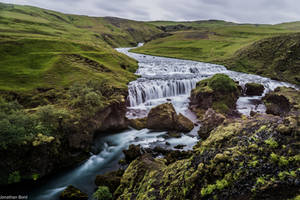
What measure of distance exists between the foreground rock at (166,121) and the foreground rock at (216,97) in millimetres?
8585

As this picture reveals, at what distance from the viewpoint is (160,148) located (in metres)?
25.7

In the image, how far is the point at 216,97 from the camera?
43.1 metres

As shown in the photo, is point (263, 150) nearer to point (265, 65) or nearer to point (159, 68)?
point (159, 68)

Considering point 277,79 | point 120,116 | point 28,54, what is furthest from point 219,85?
point 28,54

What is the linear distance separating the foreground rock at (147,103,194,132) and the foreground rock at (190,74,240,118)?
8.59 m

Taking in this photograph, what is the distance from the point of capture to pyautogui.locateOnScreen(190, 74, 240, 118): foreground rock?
4128 centimetres

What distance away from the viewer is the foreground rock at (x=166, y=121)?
106ft

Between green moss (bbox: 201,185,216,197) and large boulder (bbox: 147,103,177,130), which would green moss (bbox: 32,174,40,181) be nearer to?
large boulder (bbox: 147,103,177,130)

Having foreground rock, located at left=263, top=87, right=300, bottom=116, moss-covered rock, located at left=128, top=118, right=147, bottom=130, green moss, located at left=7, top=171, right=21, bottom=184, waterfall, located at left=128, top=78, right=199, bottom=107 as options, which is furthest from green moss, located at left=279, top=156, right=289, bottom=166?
waterfall, located at left=128, top=78, right=199, bottom=107

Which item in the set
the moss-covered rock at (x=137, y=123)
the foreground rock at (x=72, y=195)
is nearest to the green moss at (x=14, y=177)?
the foreground rock at (x=72, y=195)

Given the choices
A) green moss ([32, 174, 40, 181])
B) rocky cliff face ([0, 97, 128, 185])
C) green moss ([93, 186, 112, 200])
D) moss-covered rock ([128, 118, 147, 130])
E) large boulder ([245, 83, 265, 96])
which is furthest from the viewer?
large boulder ([245, 83, 265, 96])

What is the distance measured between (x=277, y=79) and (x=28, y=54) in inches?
3062

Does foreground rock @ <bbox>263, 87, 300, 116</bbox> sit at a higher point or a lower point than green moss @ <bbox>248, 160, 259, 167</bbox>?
lower

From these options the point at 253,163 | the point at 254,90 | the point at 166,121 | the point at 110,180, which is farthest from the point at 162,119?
the point at 254,90
